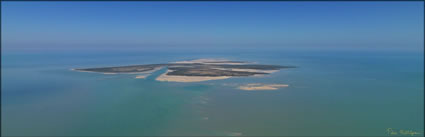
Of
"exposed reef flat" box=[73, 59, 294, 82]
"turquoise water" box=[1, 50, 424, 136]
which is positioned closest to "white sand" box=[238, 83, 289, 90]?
"turquoise water" box=[1, 50, 424, 136]

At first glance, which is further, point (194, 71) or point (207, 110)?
point (194, 71)

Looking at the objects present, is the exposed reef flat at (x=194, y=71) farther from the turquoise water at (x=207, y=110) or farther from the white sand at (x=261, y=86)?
the white sand at (x=261, y=86)

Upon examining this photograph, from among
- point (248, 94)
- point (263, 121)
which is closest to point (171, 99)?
point (248, 94)

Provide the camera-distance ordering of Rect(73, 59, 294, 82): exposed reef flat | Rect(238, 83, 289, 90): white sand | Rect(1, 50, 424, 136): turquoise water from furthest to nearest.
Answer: Rect(73, 59, 294, 82): exposed reef flat < Rect(238, 83, 289, 90): white sand < Rect(1, 50, 424, 136): turquoise water

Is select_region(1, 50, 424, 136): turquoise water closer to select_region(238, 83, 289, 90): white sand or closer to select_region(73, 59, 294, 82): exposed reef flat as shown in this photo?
select_region(238, 83, 289, 90): white sand

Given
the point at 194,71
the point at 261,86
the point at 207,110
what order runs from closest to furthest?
the point at 207,110 < the point at 261,86 < the point at 194,71

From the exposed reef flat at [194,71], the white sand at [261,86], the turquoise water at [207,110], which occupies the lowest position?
the turquoise water at [207,110]

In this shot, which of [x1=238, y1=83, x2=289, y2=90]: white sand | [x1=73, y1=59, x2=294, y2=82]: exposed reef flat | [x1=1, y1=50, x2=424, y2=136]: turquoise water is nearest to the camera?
[x1=1, y1=50, x2=424, y2=136]: turquoise water

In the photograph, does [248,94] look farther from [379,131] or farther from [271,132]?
[379,131]

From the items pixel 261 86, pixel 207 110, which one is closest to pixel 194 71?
pixel 261 86

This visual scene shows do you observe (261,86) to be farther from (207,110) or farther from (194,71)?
(194,71)

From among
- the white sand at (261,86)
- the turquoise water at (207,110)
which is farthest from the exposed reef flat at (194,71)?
the white sand at (261,86)
